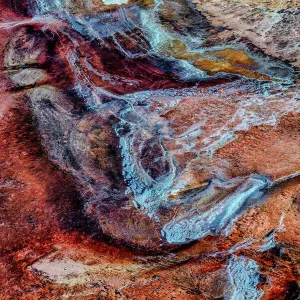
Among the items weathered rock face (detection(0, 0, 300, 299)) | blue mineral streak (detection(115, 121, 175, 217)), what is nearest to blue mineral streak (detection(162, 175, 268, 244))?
weathered rock face (detection(0, 0, 300, 299))

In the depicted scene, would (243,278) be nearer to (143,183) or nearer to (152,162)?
(143,183)

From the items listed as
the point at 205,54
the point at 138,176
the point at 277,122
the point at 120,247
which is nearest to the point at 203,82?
the point at 205,54

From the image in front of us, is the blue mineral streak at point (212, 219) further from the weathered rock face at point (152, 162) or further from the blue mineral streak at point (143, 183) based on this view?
the blue mineral streak at point (143, 183)

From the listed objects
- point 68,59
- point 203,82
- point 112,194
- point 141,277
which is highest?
point 68,59

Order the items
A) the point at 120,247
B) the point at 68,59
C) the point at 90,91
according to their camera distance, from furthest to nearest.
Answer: the point at 68,59
the point at 90,91
the point at 120,247

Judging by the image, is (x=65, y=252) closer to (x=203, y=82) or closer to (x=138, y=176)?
(x=138, y=176)

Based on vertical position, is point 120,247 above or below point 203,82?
below
